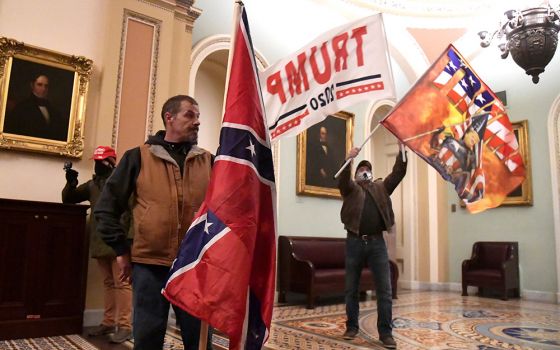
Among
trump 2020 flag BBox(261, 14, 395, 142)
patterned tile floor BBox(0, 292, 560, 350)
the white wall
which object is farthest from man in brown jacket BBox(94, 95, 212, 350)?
the white wall

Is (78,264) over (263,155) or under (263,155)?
under

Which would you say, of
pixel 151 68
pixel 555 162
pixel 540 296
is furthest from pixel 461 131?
pixel 540 296

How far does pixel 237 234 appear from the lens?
183 cm

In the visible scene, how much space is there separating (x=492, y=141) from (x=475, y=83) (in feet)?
1.63

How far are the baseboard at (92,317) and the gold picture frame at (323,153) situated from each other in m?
3.64

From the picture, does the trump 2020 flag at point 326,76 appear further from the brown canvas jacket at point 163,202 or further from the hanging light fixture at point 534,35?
the hanging light fixture at point 534,35

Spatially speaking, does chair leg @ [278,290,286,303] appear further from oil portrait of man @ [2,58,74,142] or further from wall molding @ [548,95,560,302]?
wall molding @ [548,95,560,302]

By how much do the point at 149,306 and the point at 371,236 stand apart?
8.27ft

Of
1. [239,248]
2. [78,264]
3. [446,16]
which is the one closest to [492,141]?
[239,248]

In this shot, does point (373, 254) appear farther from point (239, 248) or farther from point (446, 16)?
point (446, 16)

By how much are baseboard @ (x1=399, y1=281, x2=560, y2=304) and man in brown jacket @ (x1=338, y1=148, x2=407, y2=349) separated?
5.20 metres

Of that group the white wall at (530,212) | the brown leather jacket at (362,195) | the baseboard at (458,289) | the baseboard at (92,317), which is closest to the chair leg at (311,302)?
the brown leather jacket at (362,195)

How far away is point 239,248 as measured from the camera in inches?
71.3

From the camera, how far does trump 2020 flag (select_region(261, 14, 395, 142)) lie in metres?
3.04
